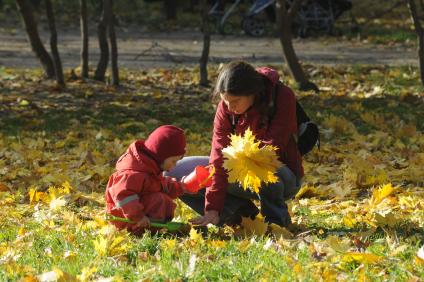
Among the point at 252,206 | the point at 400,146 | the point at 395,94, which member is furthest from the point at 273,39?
the point at 252,206

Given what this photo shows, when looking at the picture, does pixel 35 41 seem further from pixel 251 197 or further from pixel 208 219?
pixel 208 219

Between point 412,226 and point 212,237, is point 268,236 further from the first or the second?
point 412,226

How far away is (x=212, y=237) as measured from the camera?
433 centimetres

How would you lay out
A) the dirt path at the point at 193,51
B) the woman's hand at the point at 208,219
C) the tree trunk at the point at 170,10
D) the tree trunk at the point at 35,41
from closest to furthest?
the woman's hand at the point at 208,219 < the tree trunk at the point at 35,41 < the dirt path at the point at 193,51 < the tree trunk at the point at 170,10

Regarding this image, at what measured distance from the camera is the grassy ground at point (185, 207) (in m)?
3.61

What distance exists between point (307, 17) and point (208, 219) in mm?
16351

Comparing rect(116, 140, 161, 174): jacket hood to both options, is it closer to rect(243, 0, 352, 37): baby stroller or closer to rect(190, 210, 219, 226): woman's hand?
rect(190, 210, 219, 226): woman's hand

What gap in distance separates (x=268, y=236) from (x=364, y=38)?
52.6ft

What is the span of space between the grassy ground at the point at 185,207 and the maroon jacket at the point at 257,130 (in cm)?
24

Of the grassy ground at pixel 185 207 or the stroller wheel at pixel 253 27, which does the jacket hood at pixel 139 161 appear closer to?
the grassy ground at pixel 185 207

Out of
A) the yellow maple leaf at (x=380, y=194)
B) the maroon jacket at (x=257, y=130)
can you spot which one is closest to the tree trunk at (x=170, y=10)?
the yellow maple leaf at (x=380, y=194)

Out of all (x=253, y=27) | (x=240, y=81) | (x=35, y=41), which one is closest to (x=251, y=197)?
(x=240, y=81)

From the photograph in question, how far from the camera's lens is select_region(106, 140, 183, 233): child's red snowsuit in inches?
170

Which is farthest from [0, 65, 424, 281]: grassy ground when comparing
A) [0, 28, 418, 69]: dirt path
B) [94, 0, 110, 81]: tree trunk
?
[0, 28, 418, 69]: dirt path
